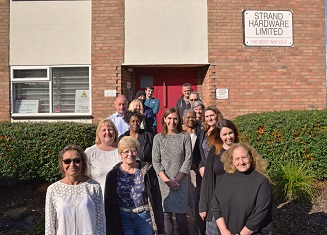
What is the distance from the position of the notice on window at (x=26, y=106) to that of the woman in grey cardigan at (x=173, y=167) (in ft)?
20.4

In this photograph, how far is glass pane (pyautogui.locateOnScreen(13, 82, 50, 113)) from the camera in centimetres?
1103

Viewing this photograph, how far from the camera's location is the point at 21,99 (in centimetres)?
1110

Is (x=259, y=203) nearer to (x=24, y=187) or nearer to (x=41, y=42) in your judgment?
(x=24, y=187)

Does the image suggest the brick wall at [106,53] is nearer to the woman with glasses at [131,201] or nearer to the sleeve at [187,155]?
the sleeve at [187,155]

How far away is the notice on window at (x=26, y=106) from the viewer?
11000 millimetres

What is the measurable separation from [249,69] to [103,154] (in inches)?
262

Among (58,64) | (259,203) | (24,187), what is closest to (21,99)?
(58,64)

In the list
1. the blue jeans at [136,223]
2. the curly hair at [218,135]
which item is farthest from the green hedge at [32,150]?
the curly hair at [218,135]

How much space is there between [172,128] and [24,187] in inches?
158

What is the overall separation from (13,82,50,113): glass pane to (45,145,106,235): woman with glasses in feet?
24.7

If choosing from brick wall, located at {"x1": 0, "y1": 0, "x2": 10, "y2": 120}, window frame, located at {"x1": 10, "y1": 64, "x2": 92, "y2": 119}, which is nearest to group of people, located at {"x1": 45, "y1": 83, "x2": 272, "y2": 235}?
window frame, located at {"x1": 10, "y1": 64, "x2": 92, "y2": 119}

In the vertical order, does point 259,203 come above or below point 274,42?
below

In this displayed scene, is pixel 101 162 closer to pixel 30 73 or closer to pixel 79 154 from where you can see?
pixel 79 154

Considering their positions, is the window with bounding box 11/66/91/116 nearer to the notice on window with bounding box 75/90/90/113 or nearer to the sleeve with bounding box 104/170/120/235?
the notice on window with bounding box 75/90/90/113
